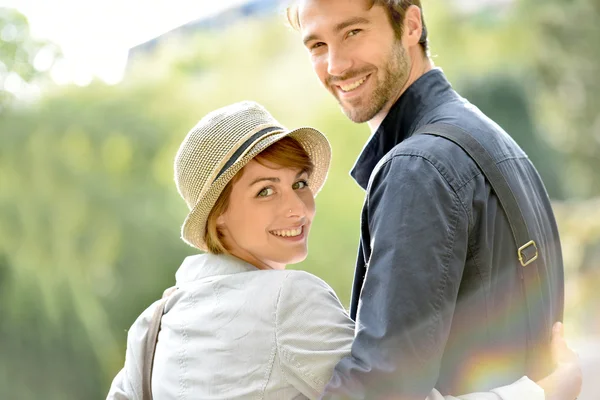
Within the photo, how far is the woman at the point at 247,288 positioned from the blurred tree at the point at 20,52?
4398mm

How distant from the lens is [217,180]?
5.16 ft

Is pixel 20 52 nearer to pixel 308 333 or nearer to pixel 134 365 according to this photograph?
pixel 134 365

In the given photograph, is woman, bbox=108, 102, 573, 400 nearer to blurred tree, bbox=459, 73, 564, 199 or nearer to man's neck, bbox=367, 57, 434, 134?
man's neck, bbox=367, 57, 434, 134

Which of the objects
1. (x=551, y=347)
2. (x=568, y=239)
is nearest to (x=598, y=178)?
(x=568, y=239)

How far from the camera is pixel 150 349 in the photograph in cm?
159

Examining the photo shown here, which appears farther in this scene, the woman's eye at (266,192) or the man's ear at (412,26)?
the man's ear at (412,26)

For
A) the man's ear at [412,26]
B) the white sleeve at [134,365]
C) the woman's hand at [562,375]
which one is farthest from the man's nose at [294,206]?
the woman's hand at [562,375]

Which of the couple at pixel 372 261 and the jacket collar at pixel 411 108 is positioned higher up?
the jacket collar at pixel 411 108

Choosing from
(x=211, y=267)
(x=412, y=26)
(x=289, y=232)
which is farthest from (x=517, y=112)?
(x=211, y=267)

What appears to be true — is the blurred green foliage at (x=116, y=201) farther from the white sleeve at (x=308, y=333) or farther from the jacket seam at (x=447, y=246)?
the jacket seam at (x=447, y=246)

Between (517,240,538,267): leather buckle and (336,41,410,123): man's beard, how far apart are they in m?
0.44

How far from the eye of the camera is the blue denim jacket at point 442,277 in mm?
1320

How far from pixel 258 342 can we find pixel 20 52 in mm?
4950

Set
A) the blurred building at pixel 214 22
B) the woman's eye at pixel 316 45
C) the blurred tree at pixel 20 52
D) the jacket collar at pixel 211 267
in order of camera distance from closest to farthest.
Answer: the jacket collar at pixel 211 267
the woman's eye at pixel 316 45
the blurred tree at pixel 20 52
the blurred building at pixel 214 22
